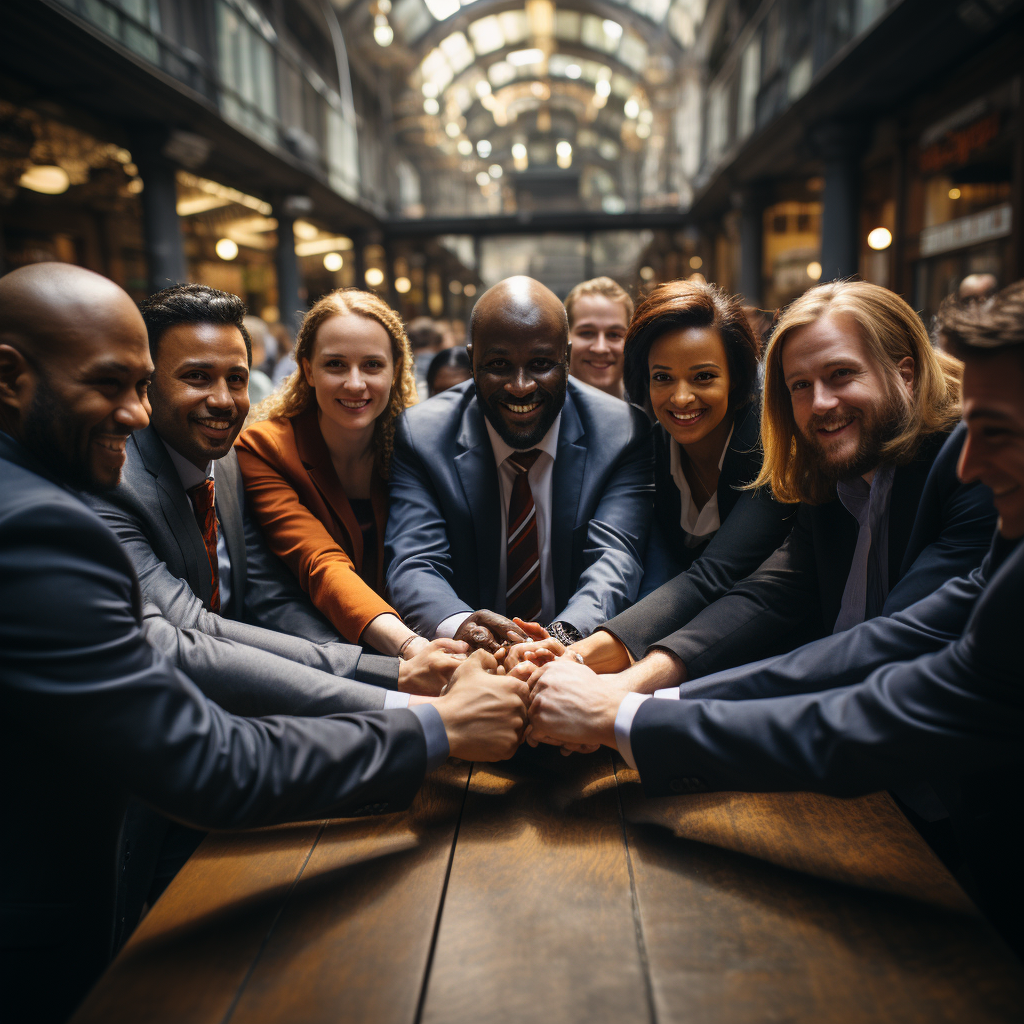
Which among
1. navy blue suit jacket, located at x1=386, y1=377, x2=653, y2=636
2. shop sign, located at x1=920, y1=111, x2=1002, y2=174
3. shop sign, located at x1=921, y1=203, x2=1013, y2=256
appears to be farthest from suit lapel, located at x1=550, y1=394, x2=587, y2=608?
shop sign, located at x1=920, y1=111, x2=1002, y2=174

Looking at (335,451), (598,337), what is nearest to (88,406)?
(335,451)

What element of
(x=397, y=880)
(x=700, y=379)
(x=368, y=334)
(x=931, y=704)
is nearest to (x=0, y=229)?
(x=368, y=334)

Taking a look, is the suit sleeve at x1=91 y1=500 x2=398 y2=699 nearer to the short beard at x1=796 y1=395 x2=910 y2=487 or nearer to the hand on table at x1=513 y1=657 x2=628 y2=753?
the hand on table at x1=513 y1=657 x2=628 y2=753

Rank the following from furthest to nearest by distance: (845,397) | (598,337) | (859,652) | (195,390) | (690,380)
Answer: (598,337)
(690,380)
(195,390)
(845,397)
(859,652)

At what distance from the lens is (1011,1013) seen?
896mm

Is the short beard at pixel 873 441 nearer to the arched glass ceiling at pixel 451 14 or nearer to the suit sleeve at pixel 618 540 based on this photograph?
the suit sleeve at pixel 618 540

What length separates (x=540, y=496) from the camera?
8.02ft

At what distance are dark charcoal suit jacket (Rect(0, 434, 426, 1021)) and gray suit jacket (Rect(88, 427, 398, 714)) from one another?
1.22 ft

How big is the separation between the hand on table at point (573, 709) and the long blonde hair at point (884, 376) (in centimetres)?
73

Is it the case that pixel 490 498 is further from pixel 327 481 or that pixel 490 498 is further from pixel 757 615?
A: pixel 757 615

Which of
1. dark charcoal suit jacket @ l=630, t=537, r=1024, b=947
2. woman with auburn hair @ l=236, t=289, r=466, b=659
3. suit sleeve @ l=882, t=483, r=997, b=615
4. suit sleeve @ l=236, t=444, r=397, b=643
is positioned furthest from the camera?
woman with auburn hair @ l=236, t=289, r=466, b=659

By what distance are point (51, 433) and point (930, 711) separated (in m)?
1.41

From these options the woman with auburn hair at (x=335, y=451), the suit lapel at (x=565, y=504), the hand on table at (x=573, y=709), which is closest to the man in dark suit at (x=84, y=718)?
the hand on table at (x=573, y=709)

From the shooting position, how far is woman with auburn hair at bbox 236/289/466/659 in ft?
7.39
